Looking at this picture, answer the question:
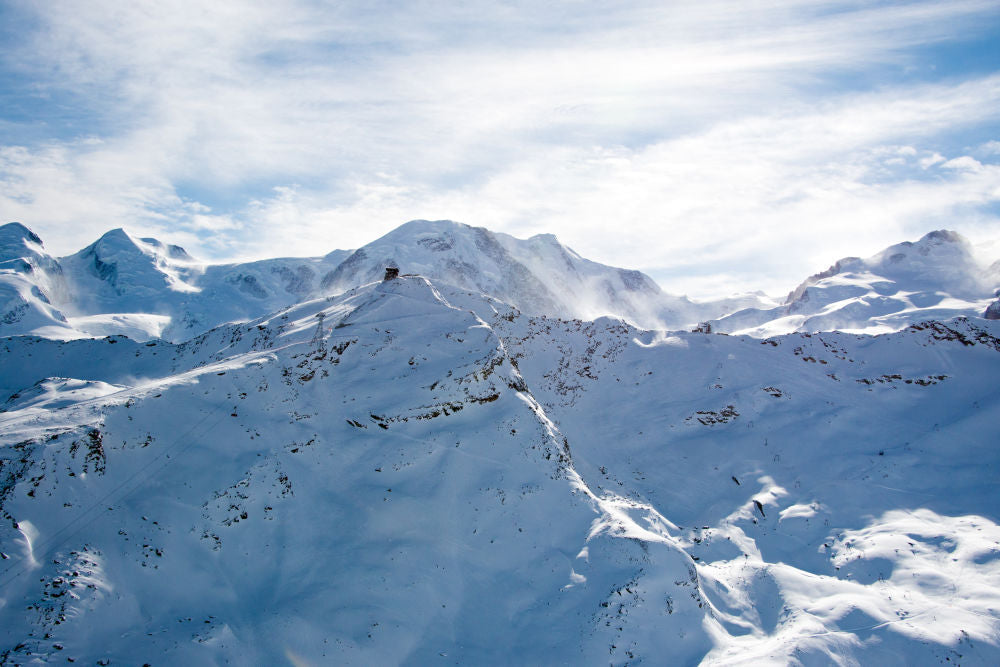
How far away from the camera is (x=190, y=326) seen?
105062 mm

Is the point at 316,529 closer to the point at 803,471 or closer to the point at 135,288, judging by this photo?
the point at 803,471

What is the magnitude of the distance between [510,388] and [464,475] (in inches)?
213

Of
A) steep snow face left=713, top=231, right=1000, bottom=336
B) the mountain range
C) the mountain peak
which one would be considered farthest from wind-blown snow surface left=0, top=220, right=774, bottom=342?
the mountain range

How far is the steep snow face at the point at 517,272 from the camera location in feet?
351

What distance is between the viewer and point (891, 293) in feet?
339

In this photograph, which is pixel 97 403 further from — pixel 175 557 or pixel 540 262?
pixel 540 262

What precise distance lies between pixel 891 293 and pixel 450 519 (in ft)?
389

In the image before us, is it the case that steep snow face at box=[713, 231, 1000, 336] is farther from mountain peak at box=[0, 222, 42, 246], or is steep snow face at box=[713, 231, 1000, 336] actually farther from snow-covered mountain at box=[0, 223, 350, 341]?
mountain peak at box=[0, 222, 42, 246]

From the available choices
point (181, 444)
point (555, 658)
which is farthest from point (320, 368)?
point (555, 658)

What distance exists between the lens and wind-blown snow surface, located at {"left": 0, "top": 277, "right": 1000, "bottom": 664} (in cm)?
1383

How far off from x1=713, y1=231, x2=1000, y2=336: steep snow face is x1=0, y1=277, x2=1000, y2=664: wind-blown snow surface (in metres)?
71.8

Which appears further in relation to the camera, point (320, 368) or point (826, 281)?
point (826, 281)

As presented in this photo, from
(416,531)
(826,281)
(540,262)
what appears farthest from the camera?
(540,262)

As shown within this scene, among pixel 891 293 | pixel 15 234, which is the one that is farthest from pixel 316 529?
pixel 15 234
